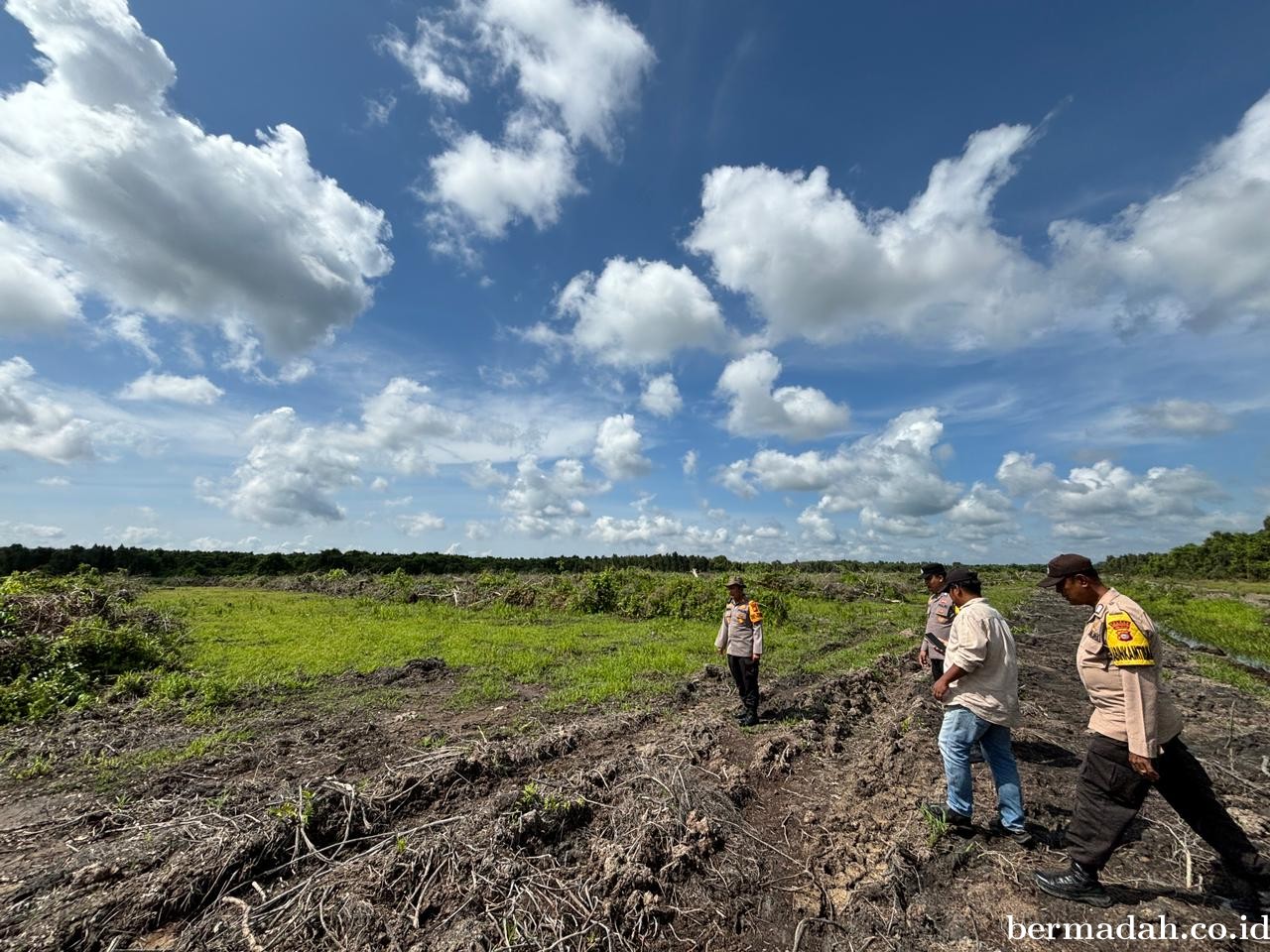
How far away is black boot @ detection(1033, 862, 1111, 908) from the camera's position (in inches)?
134

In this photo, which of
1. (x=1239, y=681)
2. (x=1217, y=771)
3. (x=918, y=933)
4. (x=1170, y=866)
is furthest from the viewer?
(x=1239, y=681)

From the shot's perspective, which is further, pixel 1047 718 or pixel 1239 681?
pixel 1239 681

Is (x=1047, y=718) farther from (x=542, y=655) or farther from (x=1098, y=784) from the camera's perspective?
(x=542, y=655)

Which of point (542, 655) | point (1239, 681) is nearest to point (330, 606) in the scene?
point (542, 655)

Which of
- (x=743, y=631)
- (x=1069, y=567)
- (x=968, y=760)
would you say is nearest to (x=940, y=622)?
(x=743, y=631)

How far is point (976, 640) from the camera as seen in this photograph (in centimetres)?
406

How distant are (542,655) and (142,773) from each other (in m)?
7.23

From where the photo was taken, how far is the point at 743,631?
289 inches

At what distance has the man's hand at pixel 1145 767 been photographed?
315 centimetres

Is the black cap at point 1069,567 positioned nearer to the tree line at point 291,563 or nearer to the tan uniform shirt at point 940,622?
the tan uniform shirt at point 940,622

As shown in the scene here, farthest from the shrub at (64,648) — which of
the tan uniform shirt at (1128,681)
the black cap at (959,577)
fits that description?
the tan uniform shirt at (1128,681)

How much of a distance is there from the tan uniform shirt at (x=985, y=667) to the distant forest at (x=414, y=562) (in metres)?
39.3

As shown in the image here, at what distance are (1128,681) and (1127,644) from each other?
23 centimetres

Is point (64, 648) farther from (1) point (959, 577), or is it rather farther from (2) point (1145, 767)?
(2) point (1145, 767)
